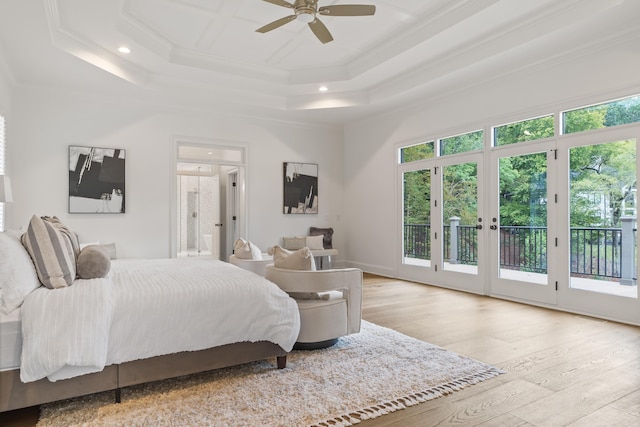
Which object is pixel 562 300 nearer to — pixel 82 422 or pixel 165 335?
pixel 165 335

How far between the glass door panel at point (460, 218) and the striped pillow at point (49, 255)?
4978mm

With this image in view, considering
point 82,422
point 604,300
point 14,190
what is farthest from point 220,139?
point 604,300

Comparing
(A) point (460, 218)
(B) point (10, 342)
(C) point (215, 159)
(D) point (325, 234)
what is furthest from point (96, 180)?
(A) point (460, 218)

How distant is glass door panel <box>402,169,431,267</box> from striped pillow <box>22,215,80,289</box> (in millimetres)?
5170

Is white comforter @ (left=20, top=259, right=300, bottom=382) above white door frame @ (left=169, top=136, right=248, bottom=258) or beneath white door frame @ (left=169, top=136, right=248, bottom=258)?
beneath

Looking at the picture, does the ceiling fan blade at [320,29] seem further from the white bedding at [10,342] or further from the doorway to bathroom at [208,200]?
the doorway to bathroom at [208,200]

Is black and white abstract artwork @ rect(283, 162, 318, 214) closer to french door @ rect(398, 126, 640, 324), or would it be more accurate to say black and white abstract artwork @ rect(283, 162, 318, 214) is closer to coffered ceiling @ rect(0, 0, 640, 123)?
coffered ceiling @ rect(0, 0, 640, 123)

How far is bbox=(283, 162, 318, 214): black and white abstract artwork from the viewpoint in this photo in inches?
302

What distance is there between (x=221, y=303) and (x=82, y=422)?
0.95 m

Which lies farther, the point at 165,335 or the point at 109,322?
the point at 165,335

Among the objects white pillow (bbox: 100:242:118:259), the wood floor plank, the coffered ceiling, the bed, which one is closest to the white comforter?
the bed

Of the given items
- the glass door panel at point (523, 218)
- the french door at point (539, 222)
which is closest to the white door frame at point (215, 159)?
the french door at point (539, 222)

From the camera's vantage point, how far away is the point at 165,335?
2.40 metres

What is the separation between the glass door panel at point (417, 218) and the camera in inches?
255
